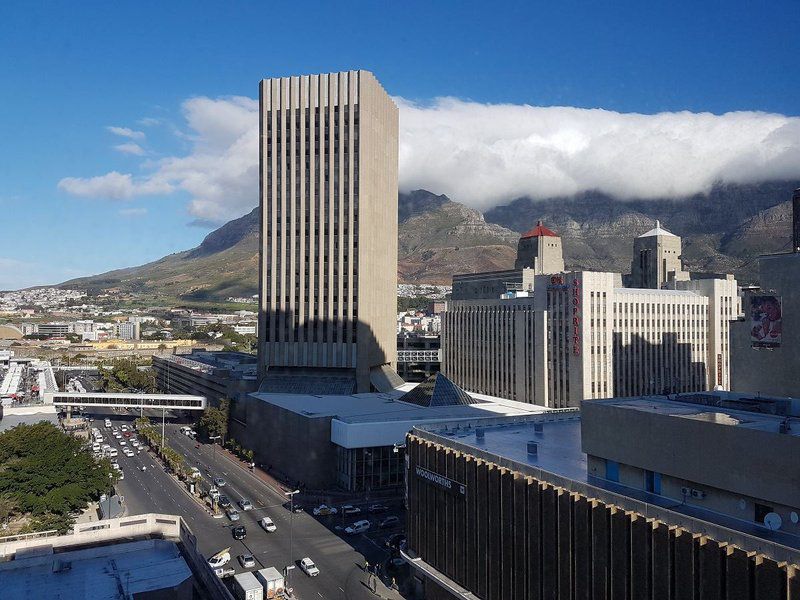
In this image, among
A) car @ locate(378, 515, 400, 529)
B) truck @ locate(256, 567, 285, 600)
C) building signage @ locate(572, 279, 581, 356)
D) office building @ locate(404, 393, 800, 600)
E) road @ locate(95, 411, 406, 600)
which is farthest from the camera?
building signage @ locate(572, 279, 581, 356)

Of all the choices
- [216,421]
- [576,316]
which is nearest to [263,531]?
[216,421]

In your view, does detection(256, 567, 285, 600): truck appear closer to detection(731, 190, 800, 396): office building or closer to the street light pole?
the street light pole

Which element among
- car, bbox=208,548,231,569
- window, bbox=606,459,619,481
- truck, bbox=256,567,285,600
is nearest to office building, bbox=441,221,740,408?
car, bbox=208,548,231,569

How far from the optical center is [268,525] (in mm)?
68938

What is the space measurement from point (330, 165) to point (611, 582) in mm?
91052

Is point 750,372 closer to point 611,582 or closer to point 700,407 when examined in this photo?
point 700,407

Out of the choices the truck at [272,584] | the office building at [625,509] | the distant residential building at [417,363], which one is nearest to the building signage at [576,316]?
the office building at [625,509]

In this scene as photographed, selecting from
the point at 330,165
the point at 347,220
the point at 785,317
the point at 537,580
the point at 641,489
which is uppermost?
the point at 330,165

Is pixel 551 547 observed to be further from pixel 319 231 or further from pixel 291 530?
pixel 319 231

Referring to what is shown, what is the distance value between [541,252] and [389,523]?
10554cm

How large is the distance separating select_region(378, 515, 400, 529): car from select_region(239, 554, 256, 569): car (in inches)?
571

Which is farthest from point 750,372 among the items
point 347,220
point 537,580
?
point 347,220

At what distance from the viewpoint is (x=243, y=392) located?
115 metres

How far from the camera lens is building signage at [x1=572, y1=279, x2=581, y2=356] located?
10250 centimetres
